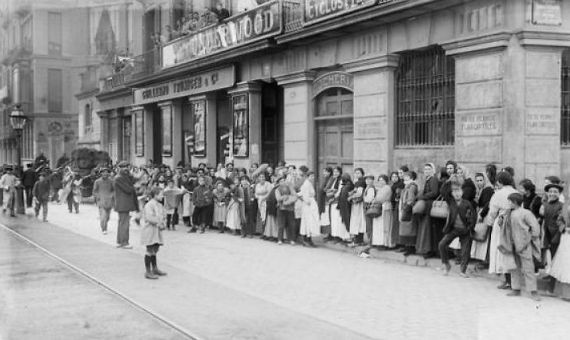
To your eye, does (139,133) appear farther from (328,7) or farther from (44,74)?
(328,7)

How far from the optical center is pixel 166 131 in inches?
1079

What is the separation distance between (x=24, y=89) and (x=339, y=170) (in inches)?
1274

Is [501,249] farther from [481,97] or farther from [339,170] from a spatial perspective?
[339,170]

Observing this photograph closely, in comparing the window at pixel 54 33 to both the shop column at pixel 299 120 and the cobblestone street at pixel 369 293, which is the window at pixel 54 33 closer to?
the shop column at pixel 299 120

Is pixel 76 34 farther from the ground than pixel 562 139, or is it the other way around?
pixel 76 34

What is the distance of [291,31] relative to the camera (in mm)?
17516

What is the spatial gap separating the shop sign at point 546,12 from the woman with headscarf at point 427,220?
334cm

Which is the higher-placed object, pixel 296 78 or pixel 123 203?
pixel 296 78

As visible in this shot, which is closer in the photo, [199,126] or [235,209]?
[235,209]

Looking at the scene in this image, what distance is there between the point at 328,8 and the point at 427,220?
6959mm

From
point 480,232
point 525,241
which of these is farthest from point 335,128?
point 525,241

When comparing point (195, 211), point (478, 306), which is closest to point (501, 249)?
point (478, 306)

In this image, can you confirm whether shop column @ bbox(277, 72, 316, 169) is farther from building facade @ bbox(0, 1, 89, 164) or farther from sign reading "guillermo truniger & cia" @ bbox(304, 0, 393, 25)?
building facade @ bbox(0, 1, 89, 164)

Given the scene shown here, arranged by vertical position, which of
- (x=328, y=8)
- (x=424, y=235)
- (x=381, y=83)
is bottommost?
(x=424, y=235)
